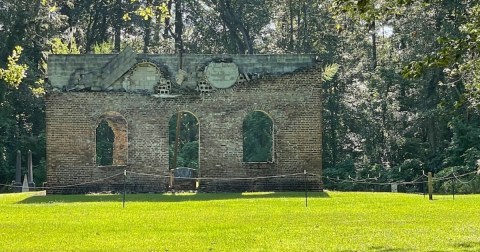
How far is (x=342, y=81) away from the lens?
46500mm

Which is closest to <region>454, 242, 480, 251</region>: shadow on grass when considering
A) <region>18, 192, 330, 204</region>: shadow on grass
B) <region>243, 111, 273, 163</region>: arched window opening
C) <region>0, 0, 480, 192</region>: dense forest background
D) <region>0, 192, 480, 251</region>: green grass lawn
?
<region>0, 192, 480, 251</region>: green grass lawn

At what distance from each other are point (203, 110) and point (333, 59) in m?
19.2

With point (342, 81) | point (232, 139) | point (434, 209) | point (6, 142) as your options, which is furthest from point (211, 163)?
point (342, 81)

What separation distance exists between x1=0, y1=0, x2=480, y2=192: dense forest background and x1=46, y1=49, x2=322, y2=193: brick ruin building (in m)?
5.40

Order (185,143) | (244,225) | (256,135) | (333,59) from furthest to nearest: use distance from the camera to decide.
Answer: (185,143) → (256,135) → (333,59) → (244,225)

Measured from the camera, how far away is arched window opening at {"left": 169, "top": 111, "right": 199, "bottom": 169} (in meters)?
44.2

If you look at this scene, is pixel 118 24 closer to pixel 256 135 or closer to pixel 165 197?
pixel 256 135

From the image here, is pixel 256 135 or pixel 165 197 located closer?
pixel 165 197

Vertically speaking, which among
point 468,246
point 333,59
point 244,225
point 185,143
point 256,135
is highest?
point 333,59

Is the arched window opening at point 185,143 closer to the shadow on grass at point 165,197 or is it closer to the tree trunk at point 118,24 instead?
the tree trunk at point 118,24

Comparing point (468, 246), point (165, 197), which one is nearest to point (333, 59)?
point (165, 197)

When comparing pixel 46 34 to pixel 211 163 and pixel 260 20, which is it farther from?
pixel 211 163

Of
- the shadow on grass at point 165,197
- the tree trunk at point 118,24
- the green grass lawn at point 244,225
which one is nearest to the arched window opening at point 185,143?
the tree trunk at point 118,24

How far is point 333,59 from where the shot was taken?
153 feet
